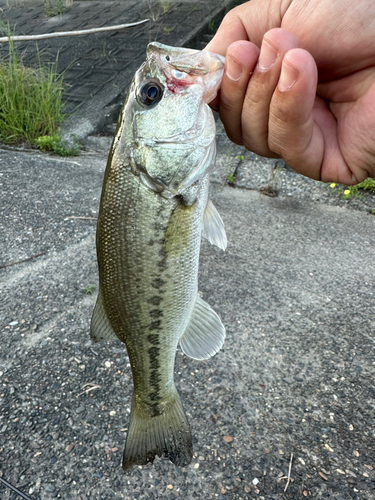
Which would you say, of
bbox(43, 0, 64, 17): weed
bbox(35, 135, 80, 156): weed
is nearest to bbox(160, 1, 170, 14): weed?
bbox(43, 0, 64, 17): weed

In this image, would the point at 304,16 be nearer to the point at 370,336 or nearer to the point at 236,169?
the point at 370,336

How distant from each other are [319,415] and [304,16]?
2179 mm

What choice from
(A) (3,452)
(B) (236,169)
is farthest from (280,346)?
(B) (236,169)

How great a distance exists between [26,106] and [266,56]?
5099mm

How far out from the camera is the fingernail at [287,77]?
4.85 ft

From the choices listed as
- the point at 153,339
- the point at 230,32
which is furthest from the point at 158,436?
the point at 230,32

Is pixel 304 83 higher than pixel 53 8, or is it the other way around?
pixel 304 83

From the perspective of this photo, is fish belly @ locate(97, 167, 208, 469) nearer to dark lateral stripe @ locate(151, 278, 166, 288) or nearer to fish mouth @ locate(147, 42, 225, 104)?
dark lateral stripe @ locate(151, 278, 166, 288)

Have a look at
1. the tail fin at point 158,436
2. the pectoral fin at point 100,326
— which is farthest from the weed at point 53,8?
the tail fin at point 158,436

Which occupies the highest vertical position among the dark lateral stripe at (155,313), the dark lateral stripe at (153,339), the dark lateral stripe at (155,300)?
the dark lateral stripe at (155,300)

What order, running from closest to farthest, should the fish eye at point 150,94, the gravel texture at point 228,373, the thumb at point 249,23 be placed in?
the fish eye at point 150,94, the thumb at point 249,23, the gravel texture at point 228,373

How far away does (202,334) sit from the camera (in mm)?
1802

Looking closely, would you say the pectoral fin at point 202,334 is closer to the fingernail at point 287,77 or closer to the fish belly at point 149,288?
the fish belly at point 149,288

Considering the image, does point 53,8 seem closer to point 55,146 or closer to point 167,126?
point 55,146
